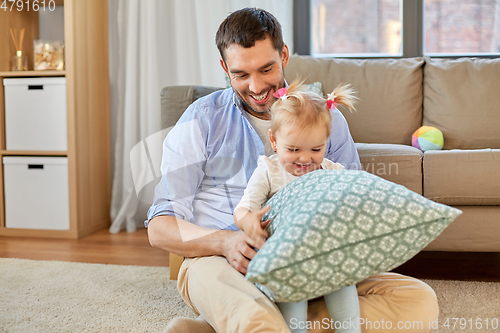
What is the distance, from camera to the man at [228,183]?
0.95m

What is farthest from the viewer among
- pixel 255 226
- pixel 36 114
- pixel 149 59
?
pixel 149 59

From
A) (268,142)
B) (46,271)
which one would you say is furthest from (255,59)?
(46,271)

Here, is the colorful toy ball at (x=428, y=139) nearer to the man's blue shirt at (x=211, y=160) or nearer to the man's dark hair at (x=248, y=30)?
the man's blue shirt at (x=211, y=160)

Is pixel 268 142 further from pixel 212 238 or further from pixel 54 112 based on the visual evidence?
pixel 54 112

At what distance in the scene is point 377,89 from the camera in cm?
213

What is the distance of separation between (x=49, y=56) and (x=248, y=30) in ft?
5.65

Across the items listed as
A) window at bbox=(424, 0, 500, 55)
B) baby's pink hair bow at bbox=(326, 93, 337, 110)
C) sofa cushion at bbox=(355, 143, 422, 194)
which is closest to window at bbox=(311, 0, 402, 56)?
window at bbox=(424, 0, 500, 55)

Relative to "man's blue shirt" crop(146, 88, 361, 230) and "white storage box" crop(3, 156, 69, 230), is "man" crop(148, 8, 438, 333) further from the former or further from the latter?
"white storage box" crop(3, 156, 69, 230)

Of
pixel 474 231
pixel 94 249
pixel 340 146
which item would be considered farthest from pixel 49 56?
pixel 474 231

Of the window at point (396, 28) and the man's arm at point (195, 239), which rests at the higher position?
the window at point (396, 28)

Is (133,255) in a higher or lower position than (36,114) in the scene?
lower

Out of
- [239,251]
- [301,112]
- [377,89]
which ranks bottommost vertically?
[239,251]

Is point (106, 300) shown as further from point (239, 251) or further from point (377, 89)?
point (377, 89)

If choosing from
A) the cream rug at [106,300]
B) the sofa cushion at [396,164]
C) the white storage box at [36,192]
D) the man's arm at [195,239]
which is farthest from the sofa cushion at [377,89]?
the white storage box at [36,192]
